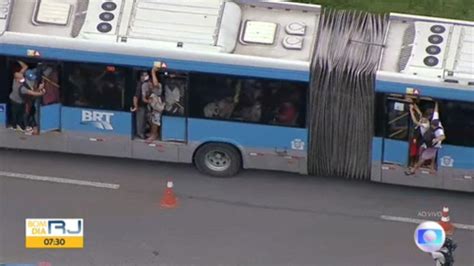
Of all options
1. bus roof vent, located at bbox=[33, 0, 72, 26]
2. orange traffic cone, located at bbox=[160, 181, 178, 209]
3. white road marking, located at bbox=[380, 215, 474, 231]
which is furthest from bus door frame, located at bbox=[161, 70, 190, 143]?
white road marking, located at bbox=[380, 215, 474, 231]

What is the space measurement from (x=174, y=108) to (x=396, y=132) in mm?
3519

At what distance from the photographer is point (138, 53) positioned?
17078mm

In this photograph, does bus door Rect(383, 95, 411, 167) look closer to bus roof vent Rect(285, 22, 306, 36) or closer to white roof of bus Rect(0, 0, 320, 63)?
white roof of bus Rect(0, 0, 320, 63)

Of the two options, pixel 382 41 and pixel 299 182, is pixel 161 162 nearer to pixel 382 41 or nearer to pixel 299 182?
pixel 299 182

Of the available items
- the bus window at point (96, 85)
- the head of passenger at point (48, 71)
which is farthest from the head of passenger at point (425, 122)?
the head of passenger at point (48, 71)

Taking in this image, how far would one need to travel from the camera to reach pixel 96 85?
17.5m

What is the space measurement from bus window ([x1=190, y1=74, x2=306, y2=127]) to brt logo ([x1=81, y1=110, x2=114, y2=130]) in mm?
1411

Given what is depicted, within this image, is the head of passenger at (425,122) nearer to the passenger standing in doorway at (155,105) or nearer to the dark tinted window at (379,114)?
the dark tinted window at (379,114)

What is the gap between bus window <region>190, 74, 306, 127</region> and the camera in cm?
1700

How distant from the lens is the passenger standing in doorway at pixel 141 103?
17.3 m

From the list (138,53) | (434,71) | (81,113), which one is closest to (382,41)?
(434,71)

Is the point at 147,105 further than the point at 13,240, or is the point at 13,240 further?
the point at 147,105

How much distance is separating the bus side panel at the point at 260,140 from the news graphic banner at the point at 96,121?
3.57ft

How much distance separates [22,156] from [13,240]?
2.92 m
